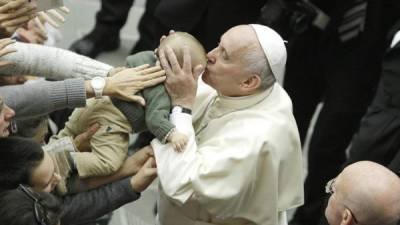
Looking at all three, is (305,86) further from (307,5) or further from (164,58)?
(164,58)

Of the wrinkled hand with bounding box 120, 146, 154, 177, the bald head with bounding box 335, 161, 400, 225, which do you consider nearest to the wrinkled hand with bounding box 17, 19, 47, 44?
the wrinkled hand with bounding box 120, 146, 154, 177

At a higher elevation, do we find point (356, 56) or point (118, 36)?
point (356, 56)

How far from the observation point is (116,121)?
234 centimetres

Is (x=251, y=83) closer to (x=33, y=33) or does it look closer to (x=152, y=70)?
(x=152, y=70)

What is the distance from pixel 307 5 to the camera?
3.42 metres

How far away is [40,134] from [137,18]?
2.90 meters

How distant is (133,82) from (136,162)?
31cm

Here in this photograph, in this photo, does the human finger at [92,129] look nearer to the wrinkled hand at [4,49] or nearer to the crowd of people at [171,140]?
the crowd of people at [171,140]

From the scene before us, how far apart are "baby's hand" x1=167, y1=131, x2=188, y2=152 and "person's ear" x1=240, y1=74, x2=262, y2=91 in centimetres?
25

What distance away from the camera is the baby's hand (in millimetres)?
2125

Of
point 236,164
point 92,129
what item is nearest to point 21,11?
point 92,129

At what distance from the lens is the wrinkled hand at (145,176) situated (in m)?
2.31

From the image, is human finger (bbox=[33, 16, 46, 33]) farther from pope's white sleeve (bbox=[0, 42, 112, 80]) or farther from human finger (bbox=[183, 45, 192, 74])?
human finger (bbox=[183, 45, 192, 74])

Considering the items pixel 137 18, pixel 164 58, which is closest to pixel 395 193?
pixel 164 58
